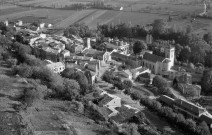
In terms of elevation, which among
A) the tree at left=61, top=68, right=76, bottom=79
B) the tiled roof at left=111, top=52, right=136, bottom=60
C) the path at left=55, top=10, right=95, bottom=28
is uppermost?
the path at left=55, top=10, right=95, bottom=28

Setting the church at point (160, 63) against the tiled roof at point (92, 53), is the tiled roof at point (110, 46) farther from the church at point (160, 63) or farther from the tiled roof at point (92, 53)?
the church at point (160, 63)

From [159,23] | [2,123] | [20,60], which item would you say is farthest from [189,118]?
[159,23]

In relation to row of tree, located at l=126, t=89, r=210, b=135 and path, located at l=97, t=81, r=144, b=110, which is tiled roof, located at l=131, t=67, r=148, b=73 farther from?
row of tree, located at l=126, t=89, r=210, b=135

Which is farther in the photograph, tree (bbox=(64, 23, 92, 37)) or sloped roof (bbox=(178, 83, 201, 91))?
tree (bbox=(64, 23, 92, 37))

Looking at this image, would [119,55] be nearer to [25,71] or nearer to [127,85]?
[127,85]

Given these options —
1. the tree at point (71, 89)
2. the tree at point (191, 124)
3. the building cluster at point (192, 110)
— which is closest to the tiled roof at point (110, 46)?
the tree at point (71, 89)

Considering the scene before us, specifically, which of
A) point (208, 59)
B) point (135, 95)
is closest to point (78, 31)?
point (208, 59)

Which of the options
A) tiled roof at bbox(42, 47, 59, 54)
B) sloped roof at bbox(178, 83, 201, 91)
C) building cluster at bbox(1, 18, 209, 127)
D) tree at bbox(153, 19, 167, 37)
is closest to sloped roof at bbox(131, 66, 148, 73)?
building cluster at bbox(1, 18, 209, 127)
